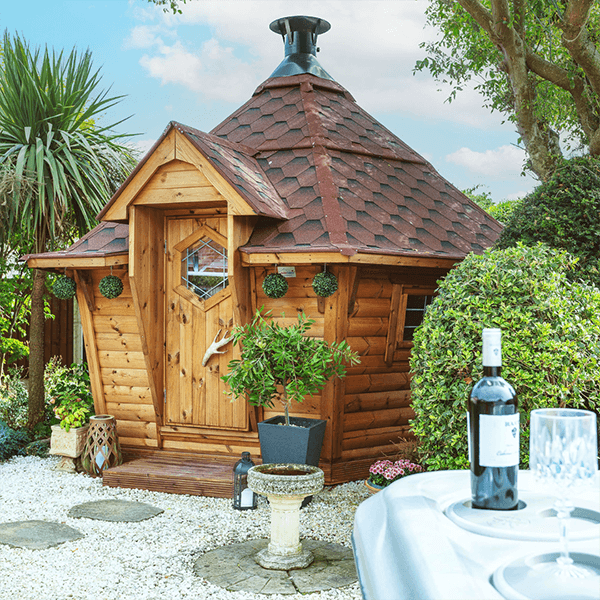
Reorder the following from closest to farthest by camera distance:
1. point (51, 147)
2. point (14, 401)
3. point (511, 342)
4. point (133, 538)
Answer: point (511, 342) → point (133, 538) → point (51, 147) → point (14, 401)

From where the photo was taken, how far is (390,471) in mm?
5219

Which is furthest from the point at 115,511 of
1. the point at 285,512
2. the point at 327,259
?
the point at 327,259

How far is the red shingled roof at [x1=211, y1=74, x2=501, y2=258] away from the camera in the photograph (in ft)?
20.3

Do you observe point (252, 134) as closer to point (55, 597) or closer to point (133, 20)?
point (55, 597)

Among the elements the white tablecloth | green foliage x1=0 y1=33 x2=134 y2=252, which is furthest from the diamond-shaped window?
the white tablecloth

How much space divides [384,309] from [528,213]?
182 centimetres

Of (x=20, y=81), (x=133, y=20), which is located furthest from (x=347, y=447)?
(x=133, y=20)

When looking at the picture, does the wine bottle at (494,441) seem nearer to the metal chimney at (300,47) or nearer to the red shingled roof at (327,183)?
the red shingled roof at (327,183)

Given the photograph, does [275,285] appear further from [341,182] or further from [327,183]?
[341,182]

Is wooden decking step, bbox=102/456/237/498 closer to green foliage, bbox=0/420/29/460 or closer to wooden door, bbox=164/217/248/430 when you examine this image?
wooden door, bbox=164/217/248/430

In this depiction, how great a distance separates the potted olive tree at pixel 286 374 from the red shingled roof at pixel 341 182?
2.75ft

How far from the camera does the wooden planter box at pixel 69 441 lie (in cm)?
676

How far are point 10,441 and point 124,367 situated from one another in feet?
6.24

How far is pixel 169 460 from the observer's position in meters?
6.62
